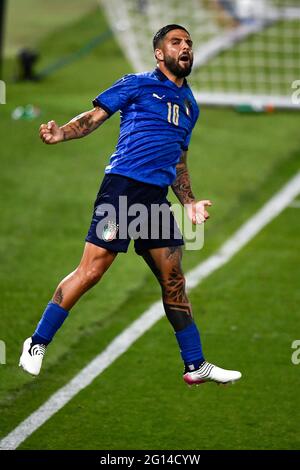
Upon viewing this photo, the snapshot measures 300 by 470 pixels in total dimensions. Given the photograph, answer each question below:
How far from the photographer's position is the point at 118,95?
7617mm

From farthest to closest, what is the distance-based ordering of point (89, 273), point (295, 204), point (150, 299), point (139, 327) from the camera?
1. point (295, 204)
2. point (150, 299)
3. point (139, 327)
4. point (89, 273)

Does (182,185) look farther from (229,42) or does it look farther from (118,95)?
(229,42)

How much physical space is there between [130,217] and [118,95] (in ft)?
2.52

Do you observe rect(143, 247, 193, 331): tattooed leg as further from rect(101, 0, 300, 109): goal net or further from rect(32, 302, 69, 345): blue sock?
rect(101, 0, 300, 109): goal net

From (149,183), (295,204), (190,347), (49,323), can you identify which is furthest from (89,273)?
(295,204)

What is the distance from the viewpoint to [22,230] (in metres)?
12.7

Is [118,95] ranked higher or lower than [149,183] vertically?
higher

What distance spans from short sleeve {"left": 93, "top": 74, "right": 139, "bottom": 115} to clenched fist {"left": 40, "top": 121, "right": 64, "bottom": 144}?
14.5 inches

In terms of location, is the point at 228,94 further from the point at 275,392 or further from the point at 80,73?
the point at 275,392

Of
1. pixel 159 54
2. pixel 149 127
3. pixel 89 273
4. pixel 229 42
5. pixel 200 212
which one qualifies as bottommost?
pixel 89 273

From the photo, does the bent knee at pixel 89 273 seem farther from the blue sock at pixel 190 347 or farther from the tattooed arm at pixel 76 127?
the tattooed arm at pixel 76 127

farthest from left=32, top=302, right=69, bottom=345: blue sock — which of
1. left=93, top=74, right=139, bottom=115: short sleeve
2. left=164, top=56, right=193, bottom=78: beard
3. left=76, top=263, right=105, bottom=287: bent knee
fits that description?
left=164, top=56, right=193, bottom=78: beard

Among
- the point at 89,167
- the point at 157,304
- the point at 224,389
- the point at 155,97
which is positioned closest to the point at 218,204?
the point at 89,167

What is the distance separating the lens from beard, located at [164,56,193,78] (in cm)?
769
